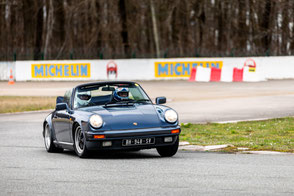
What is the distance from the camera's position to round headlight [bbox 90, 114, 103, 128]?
37.9 ft

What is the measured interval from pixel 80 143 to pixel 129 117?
1.07m

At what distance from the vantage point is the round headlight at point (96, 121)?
37.9ft

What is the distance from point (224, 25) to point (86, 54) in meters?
19.4

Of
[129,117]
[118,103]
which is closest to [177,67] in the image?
[118,103]

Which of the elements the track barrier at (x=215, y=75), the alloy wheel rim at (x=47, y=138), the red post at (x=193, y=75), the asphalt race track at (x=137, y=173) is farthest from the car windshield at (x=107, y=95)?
the red post at (x=193, y=75)

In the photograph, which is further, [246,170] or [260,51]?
[260,51]

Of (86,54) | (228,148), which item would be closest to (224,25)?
(86,54)

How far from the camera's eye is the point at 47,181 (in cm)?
935

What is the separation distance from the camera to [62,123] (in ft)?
42.7

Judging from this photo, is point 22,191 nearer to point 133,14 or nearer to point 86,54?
point 86,54

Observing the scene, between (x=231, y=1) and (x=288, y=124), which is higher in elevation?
(x=231, y=1)

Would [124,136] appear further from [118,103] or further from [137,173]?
[137,173]

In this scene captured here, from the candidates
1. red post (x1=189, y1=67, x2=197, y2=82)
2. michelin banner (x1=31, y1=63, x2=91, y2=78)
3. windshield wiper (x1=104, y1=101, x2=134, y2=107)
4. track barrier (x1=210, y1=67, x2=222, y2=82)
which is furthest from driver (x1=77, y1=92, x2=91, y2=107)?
michelin banner (x1=31, y1=63, x2=91, y2=78)

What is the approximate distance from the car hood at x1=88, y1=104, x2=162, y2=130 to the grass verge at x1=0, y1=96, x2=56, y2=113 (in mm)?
14633
